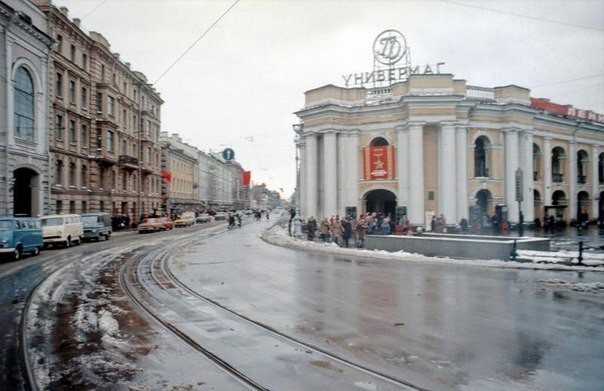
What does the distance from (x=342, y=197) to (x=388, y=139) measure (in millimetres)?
5912

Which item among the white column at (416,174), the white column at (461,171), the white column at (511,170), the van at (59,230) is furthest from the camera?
the white column at (511,170)

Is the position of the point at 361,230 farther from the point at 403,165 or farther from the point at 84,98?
the point at 84,98

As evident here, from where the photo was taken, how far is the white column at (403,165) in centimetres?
3516

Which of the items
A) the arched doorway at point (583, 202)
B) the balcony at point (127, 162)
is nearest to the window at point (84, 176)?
the balcony at point (127, 162)

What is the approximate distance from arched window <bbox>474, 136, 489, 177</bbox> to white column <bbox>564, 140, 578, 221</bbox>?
40.0 feet

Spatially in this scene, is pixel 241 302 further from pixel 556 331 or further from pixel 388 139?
pixel 388 139

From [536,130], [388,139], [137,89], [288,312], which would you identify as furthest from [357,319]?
[137,89]

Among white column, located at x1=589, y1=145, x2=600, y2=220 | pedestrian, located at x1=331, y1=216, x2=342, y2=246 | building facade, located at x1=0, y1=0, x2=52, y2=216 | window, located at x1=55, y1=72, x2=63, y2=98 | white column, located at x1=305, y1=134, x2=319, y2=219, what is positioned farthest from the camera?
white column, located at x1=589, y1=145, x2=600, y2=220

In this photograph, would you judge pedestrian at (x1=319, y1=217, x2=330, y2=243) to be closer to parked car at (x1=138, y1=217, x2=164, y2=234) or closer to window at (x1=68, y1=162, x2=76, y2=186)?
parked car at (x1=138, y1=217, x2=164, y2=234)

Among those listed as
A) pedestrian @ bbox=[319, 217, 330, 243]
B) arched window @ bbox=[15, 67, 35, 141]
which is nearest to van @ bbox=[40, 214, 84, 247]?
arched window @ bbox=[15, 67, 35, 141]

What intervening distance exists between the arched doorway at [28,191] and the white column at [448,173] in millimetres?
30182

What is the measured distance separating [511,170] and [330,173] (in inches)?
570

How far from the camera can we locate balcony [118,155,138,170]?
49.4 metres

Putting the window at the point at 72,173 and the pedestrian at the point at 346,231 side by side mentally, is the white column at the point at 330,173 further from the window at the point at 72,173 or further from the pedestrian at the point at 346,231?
the window at the point at 72,173
